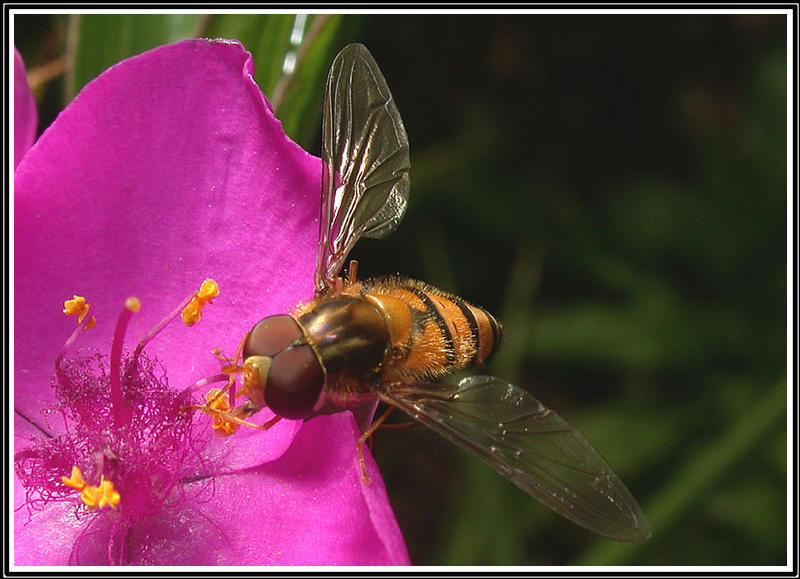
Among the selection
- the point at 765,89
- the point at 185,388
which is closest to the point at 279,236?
the point at 185,388

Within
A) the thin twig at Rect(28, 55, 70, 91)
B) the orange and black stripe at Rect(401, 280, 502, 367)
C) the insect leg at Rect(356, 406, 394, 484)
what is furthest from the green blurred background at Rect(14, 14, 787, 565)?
the insect leg at Rect(356, 406, 394, 484)

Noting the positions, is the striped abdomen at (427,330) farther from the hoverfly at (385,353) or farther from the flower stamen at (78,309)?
the flower stamen at (78,309)

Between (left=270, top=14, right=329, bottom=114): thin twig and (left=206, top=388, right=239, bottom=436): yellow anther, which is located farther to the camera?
(left=270, top=14, right=329, bottom=114): thin twig

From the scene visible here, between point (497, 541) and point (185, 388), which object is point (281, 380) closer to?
point (185, 388)

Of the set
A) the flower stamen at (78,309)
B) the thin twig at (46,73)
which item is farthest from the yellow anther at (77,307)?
the thin twig at (46,73)

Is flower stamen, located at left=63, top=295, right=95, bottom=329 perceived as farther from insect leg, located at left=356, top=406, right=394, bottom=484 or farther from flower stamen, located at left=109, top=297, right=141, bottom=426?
insect leg, located at left=356, top=406, right=394, bottom=484
